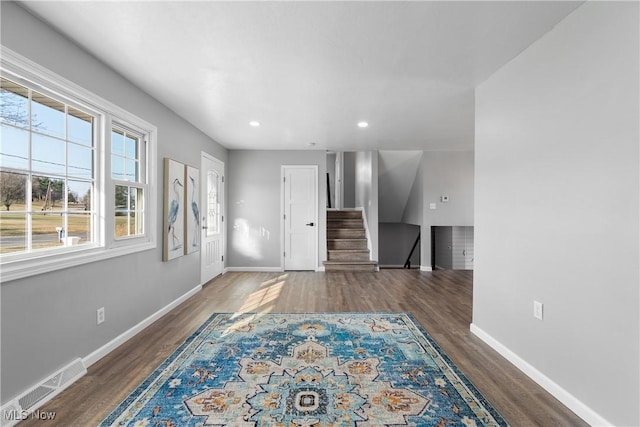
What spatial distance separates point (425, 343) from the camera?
270cm

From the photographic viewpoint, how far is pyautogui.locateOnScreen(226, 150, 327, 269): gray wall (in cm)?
594

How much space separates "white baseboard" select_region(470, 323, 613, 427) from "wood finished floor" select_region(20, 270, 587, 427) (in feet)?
0.13

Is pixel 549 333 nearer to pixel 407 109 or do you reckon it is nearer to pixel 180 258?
pixel 407 109

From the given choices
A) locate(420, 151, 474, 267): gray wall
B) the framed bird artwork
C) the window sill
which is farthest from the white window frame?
locate(420, 151, 474, 267): gray wall

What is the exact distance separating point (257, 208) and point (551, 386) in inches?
196

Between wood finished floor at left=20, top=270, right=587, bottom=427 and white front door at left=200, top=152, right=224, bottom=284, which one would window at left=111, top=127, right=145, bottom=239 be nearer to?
wood finished floor at left=20, top=270, right=587, bottom=427

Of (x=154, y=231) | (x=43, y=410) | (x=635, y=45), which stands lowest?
(x=43, y=410)

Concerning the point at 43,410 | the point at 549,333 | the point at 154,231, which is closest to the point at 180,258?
the point at 154,231

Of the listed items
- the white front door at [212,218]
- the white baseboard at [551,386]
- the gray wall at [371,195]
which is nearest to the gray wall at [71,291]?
the white front door at [212,218]

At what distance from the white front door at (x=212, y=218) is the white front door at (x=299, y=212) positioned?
1.20 meters

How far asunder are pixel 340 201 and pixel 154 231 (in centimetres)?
625

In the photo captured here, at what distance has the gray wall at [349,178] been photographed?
29.6ft

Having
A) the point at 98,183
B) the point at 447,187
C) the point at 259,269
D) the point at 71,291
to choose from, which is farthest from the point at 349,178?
the point at 71,291

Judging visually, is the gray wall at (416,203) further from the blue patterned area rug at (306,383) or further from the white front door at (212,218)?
the white front door at (212,218)
